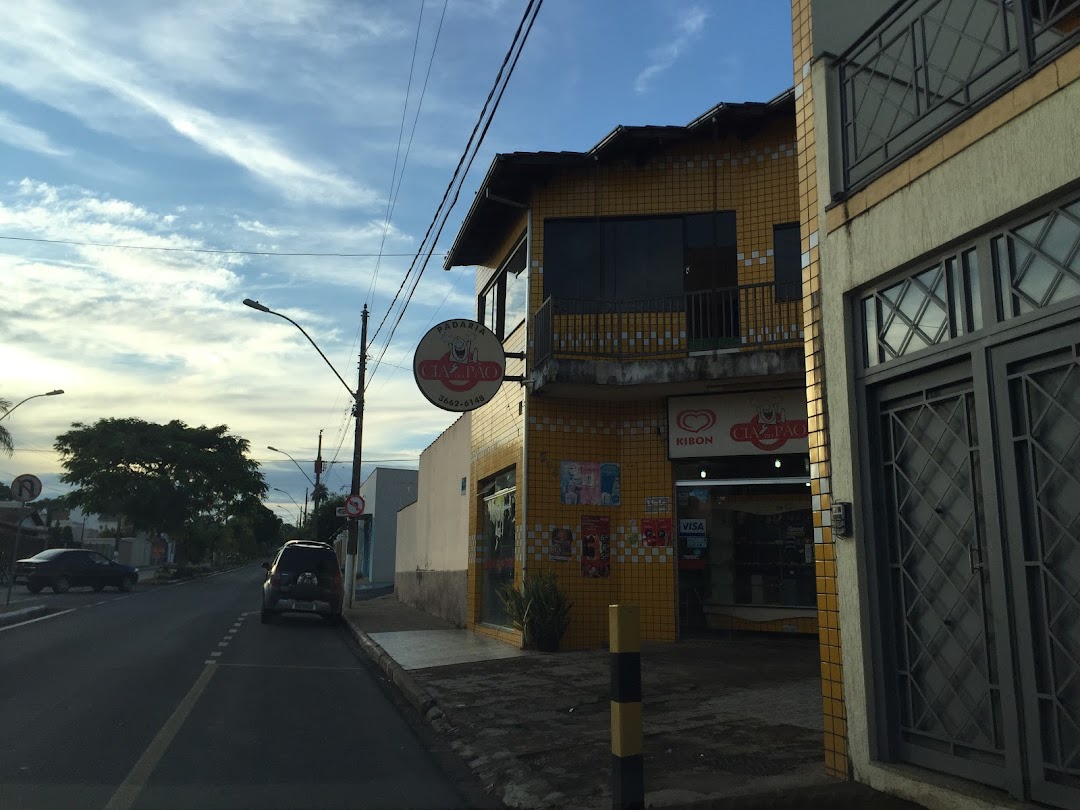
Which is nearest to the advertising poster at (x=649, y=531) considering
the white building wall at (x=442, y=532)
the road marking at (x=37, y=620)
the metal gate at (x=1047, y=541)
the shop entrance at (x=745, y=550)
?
the shop entrance at (x=745, y=550)

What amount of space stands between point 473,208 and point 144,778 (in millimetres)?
11198

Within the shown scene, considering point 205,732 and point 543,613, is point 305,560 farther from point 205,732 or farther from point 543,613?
point 205,732

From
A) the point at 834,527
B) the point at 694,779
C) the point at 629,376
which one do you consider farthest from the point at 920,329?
the point at 629,376

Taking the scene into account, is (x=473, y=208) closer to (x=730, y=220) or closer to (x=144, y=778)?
(x=730, y=220)

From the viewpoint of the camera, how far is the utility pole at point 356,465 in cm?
2253

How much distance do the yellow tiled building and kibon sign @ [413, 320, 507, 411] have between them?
2.22 feet

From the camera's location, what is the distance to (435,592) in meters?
20.0

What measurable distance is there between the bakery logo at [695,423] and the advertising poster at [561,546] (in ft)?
7.15

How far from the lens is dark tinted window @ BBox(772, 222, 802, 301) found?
12258mm

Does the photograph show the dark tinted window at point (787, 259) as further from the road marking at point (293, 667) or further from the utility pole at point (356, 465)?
the utility pole at point (356, 465)

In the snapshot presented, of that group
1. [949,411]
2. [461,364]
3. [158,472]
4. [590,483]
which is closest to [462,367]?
[461,364]

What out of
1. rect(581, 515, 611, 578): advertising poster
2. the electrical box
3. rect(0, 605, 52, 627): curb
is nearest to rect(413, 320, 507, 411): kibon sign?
rect(581, 515, 611, 578): advertising poster

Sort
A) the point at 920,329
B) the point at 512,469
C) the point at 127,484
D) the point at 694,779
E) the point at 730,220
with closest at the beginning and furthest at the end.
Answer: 1. the point at 920,329
2. the point at 694,779
3. the point at 730,220
4. the point at 512,469
5. the point at 127,484

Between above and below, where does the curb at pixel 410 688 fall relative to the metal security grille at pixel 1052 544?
below
